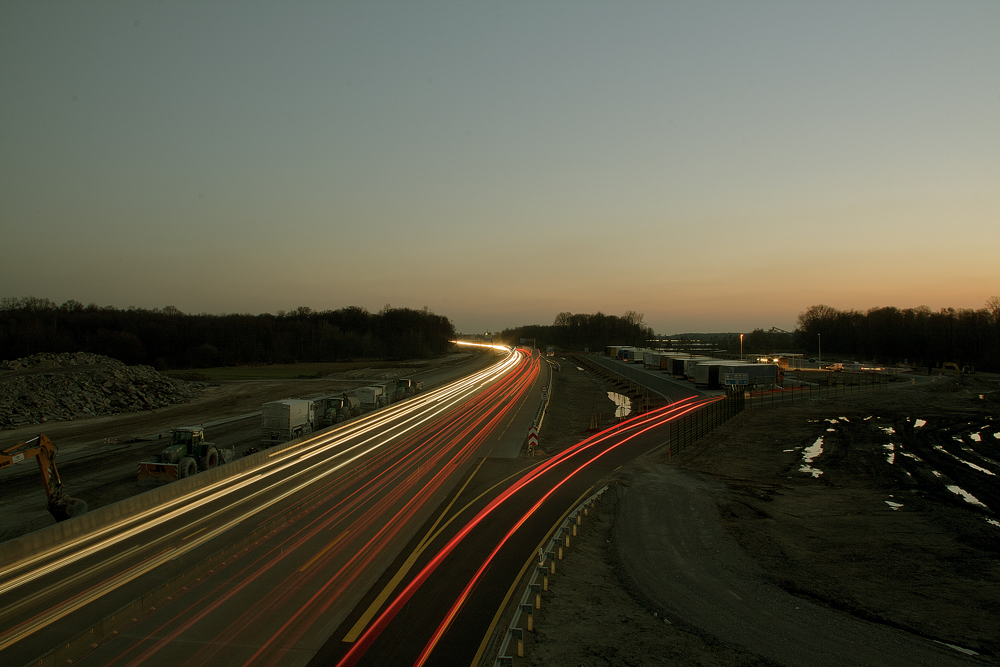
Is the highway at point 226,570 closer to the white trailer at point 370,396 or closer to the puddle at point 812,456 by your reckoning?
the puddle at point 812,456

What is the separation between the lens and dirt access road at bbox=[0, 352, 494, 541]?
69.4 feet

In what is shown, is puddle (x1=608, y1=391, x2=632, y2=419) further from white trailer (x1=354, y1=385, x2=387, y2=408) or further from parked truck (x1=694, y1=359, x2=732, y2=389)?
white trailer (x1=354, y1=385, x2=387, y2=408)

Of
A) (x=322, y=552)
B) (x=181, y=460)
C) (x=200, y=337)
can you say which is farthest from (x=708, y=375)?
(x=200, y=337)

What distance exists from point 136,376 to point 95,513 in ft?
170

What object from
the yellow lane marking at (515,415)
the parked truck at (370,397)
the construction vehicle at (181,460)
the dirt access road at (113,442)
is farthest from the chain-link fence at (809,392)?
the construction vehicle at (181,460)

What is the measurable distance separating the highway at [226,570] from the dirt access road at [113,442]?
263 inches

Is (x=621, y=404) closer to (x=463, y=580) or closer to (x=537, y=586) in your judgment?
(x=463, y=580)

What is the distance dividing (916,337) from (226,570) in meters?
158

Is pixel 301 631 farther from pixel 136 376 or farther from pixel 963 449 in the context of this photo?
pixel 136 376

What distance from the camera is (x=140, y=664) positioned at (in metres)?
8.48

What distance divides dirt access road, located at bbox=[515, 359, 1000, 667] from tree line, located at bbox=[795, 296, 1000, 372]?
101993 millimetres

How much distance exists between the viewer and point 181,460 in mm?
21672

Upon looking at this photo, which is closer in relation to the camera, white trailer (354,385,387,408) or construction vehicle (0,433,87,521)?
construction vehicle (0,433,87,521)

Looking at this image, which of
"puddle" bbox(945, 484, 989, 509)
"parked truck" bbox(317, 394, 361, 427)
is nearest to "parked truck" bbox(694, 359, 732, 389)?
"puddle" bbox(945, 484, 989, 509)
